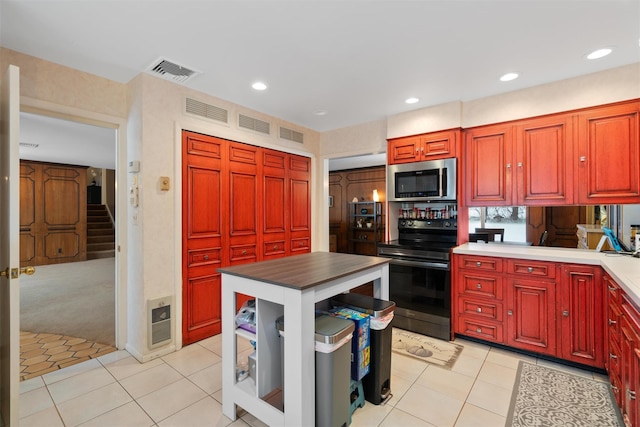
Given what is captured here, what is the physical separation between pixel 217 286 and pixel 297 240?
4.52 feet

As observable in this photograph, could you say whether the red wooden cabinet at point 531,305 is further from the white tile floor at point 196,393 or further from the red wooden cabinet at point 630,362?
the red wooden cabinet at point 630,362

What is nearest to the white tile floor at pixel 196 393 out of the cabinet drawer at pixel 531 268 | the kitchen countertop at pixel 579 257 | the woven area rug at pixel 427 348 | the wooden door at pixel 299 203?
the woven area rug at pixel 427 348

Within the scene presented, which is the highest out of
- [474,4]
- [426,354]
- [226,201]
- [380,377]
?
[474,4]

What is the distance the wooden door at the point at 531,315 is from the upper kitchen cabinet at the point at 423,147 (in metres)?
1.51

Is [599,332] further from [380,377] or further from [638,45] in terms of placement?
[638,45]

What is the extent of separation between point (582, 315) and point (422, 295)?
51.9 inches

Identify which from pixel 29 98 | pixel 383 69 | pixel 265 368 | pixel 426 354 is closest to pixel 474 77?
pixel 383 69

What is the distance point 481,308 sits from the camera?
3.00 m

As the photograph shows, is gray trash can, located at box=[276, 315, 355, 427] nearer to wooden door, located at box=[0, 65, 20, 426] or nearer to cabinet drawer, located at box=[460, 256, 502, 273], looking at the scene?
wooden door, located at box=[0, 65, 20, 426]

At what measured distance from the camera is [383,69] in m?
2.66

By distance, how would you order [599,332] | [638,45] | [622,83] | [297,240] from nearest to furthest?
1. [638,45]
2. [599,332]
3. [622,83]
4. [297,240]

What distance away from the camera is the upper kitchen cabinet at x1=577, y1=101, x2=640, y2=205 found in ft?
8.33

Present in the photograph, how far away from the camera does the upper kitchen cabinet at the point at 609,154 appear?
2539 mm

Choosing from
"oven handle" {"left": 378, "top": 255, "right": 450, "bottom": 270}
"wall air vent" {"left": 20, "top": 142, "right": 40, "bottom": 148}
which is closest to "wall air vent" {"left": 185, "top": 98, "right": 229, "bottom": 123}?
"oven handle" {"left": 378, "top": 255, "right": 450, "bottom": 270}
